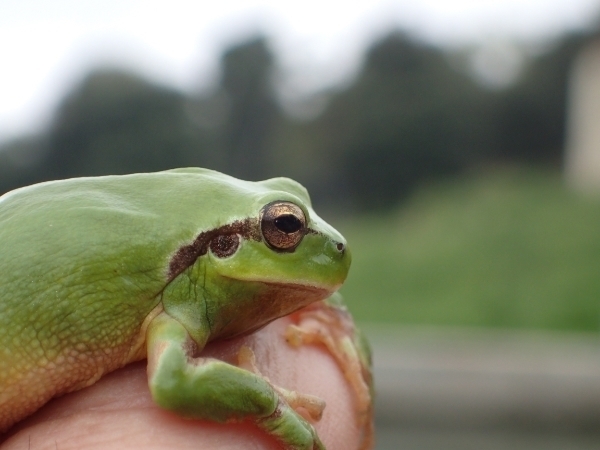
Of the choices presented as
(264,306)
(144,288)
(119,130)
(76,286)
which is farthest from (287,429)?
(119,130)

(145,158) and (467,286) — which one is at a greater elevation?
(467,286)

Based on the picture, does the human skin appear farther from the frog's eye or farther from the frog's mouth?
the frog's eye

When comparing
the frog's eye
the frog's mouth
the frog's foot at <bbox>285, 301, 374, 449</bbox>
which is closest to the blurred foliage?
the frog's foot at <bbox>285, 301, 374, 449</bbox>

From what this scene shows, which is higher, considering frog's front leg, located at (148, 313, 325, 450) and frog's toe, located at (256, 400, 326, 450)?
frog's front leg, located at (148, 313, 325, 450)

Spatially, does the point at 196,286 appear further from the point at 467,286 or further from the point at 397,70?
the point at 397,70

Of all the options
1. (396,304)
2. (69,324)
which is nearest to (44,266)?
(69,324)

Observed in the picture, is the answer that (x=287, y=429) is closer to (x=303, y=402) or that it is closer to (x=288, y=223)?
(x=303, y=402)
